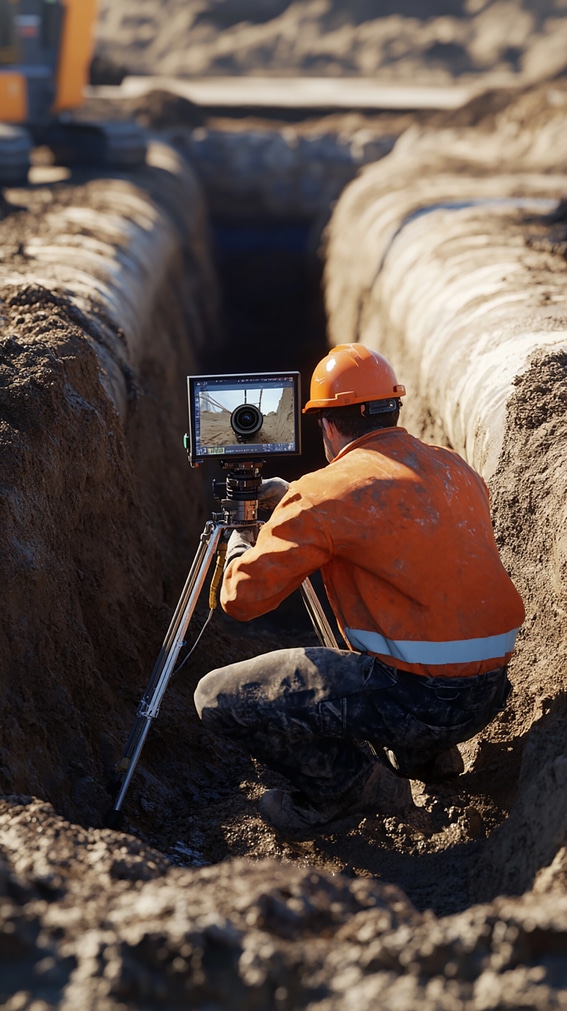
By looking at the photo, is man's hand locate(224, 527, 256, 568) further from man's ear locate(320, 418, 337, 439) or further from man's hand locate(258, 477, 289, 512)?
man's ear locate(320, 418, 337, 439)

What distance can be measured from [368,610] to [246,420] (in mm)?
841

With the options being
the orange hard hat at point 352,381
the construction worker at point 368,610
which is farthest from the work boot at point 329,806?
the orange hard hat at point 352,381

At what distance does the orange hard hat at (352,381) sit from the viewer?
12.8 ft

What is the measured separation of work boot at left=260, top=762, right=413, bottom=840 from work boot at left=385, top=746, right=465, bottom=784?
7cm

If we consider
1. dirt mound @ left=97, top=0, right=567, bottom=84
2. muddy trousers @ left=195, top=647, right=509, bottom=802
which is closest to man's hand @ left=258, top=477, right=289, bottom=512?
muddy trousers @ left=195, top=647, right=509, bottom=802

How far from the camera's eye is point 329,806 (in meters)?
4.09

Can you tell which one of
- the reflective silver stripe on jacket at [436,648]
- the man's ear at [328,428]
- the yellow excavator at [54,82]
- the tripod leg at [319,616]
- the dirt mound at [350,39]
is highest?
the dirt mound at [350,39]

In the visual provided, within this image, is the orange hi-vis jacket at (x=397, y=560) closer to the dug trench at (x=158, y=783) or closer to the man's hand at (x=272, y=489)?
the man's hand at (x=272, y=489)

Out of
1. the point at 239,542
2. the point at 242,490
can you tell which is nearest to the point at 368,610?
the point at 239,542

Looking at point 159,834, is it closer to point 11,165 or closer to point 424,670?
point 424,670

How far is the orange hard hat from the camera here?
12.8 ft

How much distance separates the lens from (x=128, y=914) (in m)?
2.51

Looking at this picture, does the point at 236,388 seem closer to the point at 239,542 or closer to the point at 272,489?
the point at 272,489

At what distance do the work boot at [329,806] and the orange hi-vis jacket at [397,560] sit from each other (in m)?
0.60
